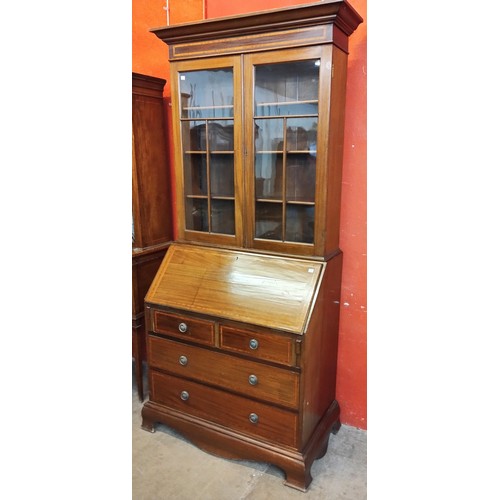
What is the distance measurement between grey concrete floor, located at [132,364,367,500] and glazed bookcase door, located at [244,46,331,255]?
111 cm

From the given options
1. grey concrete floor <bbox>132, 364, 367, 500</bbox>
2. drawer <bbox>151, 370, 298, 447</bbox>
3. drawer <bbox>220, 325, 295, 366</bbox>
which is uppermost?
drawer <bbox>220, 325, 295, 366</bbox>

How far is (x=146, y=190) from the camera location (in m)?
2.48

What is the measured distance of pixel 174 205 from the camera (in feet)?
8.94

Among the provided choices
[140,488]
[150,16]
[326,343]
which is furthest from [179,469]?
[150,16]

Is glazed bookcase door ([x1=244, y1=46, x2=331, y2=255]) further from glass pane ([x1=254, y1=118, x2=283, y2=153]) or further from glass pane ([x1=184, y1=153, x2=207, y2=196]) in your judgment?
glass pane ([x1=184, y1=153, x2=207, y2=196])

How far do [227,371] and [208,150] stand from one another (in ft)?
3.75

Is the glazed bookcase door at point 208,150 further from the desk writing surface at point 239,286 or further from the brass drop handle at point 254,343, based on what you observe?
the brass drop handle at point 254,343

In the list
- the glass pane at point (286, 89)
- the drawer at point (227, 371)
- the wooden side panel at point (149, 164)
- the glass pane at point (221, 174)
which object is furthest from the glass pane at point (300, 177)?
the wooden side panel at point (149, 164)

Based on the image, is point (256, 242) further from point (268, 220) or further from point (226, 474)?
point (226, 474)

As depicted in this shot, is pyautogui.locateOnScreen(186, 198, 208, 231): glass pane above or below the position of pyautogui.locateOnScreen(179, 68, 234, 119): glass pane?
below

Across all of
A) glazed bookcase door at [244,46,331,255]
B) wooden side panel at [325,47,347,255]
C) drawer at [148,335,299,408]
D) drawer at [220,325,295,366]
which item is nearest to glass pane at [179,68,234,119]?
glazed bookcase door at [244,46,331,255]

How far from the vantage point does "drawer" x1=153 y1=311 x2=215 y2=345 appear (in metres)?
1.97
